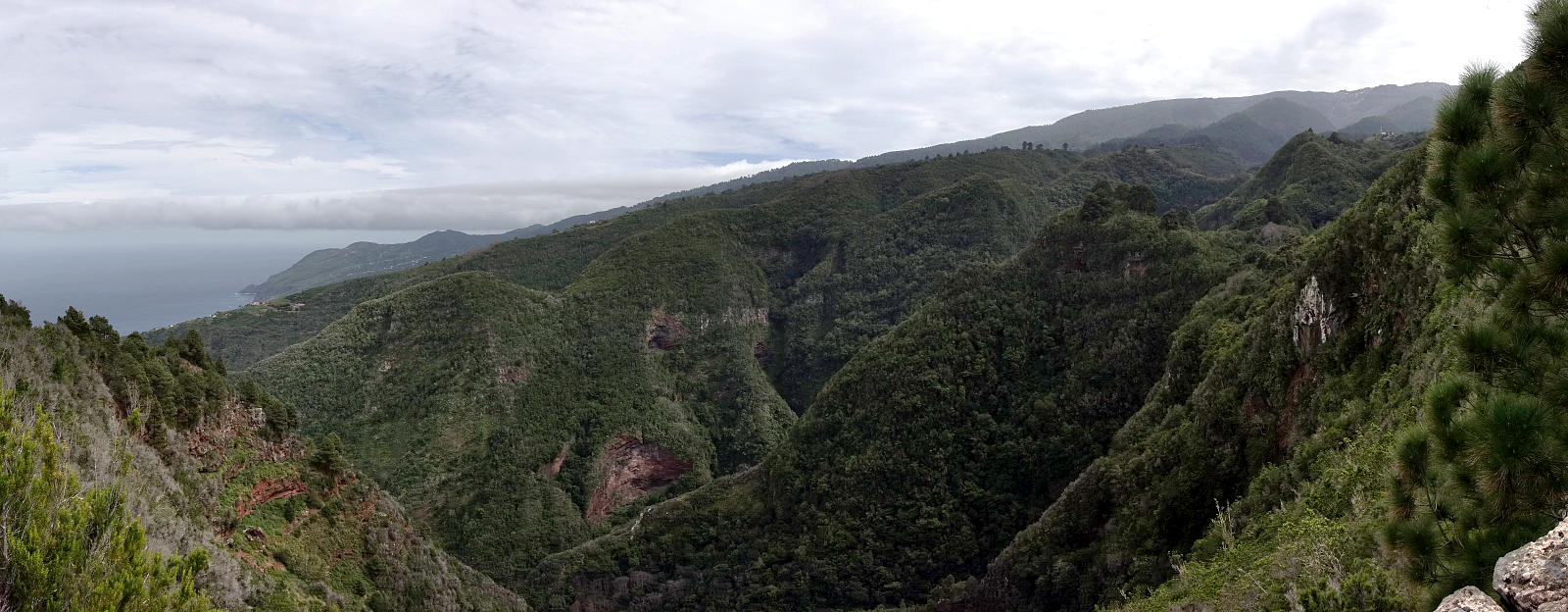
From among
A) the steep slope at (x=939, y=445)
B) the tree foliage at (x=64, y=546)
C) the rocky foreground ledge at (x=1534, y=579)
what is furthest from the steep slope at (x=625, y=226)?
the rocky foreground ledge at (x=1534, y=579)

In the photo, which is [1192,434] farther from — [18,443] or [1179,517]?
[18,443]

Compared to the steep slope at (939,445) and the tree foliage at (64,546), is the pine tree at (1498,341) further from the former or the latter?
the steep slope at (939,445)

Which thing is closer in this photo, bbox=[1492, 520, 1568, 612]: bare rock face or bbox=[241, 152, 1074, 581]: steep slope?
bbox=[1492, 520, 1568, 612]: bare rock face

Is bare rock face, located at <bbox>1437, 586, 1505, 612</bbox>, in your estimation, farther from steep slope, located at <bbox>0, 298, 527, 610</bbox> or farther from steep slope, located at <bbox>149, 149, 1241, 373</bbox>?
steep slope, located at <bbox>149, 149, 1241, 373</bbox>

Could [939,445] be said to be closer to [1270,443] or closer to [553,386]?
[1270,443]

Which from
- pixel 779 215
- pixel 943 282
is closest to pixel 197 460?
pixel 943 282

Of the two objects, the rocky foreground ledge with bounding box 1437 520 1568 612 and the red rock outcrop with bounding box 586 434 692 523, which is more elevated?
the rocky foreground ledge with bounding box 1437 520 1568 612

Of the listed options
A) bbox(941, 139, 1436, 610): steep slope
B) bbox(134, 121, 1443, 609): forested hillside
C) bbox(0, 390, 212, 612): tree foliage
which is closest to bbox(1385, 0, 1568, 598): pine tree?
bbox(941, 139, 1436, 610): steep slope
